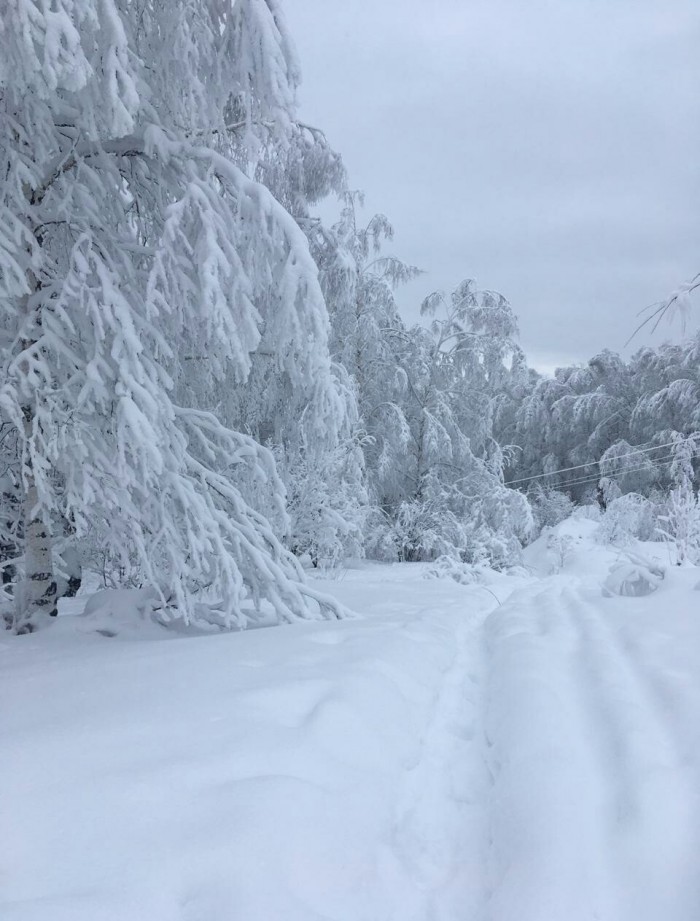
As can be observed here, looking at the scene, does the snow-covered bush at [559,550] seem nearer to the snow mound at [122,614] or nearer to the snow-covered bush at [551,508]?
the snow-covered bush at [551,508]

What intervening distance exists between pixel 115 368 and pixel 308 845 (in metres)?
3.51

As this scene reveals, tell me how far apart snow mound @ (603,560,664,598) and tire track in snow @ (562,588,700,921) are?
270 cm

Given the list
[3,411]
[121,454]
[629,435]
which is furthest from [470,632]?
[629,435]

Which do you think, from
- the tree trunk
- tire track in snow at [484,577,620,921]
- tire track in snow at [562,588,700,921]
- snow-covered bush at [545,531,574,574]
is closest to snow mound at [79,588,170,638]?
the tree trunk

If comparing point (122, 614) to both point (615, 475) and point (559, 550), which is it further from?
point (615, 475)

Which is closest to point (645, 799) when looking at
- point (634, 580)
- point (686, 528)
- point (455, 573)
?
point (634, 580)

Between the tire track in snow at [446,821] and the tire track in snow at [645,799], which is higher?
the tire track in snow at [645,799]

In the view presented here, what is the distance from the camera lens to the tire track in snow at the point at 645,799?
5.41 ft

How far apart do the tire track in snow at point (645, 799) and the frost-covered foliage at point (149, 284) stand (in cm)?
251

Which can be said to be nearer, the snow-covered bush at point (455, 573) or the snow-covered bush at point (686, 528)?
the snow-covered bush at point (686, 528)

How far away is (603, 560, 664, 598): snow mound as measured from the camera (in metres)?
5.77

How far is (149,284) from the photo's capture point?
13.2ft

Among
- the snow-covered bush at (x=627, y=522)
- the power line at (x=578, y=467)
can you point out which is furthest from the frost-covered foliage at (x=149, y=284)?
the power line at (x=578, y=467)

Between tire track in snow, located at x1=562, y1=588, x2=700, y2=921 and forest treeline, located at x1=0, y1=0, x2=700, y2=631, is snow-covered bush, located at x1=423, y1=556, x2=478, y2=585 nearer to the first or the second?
forest treeline, located at x1=0, y1=0, x2=700, y2=631
